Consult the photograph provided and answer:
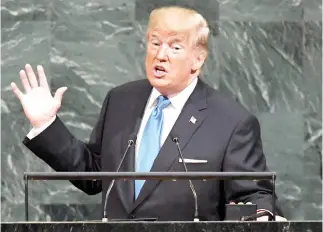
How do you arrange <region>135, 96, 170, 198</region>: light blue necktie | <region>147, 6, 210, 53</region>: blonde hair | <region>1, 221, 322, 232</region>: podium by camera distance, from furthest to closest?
<region>147, 6, 210, 53</region>: blonde hair → <region>135, 96, 170, 198</region>: light blue necktie → <region>1, 221, 322, 232</region>: podium

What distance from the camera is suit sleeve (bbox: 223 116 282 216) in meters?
4.81

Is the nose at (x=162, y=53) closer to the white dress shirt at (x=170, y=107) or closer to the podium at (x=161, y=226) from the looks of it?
the white dress shirt at (x=170, y=107)

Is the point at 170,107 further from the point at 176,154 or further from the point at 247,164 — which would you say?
the point at 247,164

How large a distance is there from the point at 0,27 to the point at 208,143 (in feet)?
6.16

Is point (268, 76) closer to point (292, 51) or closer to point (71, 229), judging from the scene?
point (292, 51)

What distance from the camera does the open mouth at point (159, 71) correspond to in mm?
4996

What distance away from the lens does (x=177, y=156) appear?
4.91m

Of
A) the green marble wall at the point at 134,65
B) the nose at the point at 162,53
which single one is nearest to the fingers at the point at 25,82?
the nose at the point at 162,53

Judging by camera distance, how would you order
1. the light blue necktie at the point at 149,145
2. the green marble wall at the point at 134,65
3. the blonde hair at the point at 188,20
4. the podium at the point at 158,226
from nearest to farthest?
the podium at the point at 158,226 < the light blue necktie at the point at 149,145 < the blonde hair at the point at 188,20 < the green marble wall at the point at 134,65

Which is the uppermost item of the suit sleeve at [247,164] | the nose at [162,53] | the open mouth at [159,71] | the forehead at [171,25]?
the forehead at [171,25]

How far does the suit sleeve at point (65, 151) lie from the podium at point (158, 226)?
3.61 ft

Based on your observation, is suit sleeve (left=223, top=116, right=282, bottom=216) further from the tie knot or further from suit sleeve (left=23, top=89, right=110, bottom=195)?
suit sleeve (left=23, top=89, right=110, bottom=195)

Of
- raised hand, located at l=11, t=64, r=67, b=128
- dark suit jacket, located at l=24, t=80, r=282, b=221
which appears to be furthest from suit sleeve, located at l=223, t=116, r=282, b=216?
raised hand, located at l=11, t=64, r=67, b=128

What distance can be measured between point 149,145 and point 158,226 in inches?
45.3
